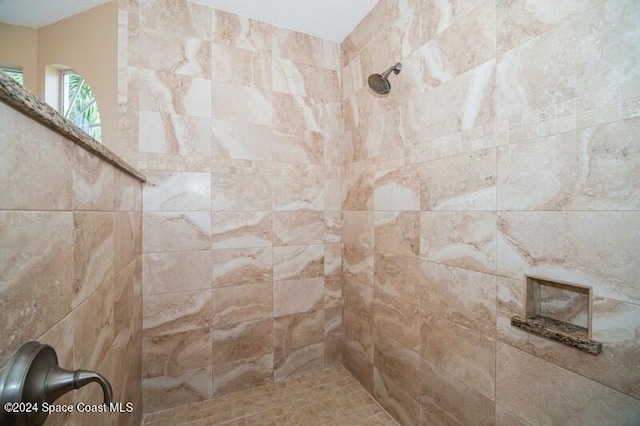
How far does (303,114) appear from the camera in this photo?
202 centimetres

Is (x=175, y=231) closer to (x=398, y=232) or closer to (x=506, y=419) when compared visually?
(x=398, y=232)

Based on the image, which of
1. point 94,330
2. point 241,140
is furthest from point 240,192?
point 94,330

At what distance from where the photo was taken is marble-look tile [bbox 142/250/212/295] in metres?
1.61

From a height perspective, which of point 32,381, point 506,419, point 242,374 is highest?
point 32,381

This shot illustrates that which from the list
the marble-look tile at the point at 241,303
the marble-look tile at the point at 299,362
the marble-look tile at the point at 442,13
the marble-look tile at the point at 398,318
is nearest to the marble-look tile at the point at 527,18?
the marble-look tile at the point at 442,13

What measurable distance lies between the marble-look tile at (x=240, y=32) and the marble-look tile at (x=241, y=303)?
1.69 metres

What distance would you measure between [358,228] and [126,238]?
138 cm

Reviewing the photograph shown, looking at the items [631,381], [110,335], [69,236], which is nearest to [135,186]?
[110,335]

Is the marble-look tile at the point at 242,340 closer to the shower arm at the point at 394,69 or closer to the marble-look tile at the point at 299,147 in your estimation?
the marble-look tile at the point at 299,147

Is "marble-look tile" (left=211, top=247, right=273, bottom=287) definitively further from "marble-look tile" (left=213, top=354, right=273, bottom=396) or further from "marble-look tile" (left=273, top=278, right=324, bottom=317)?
"marble-look tile" (left=213, top=354, right=273, bottom=396)

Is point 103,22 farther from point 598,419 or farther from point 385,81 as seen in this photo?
point 598,419

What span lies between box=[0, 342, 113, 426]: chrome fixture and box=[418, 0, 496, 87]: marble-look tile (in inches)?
62.8

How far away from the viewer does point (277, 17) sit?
1.86 meters

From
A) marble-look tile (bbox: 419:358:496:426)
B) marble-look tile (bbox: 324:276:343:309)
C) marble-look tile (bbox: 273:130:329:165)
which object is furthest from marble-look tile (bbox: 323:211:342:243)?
marble-look tile (bbox: 419:358:496:426)
